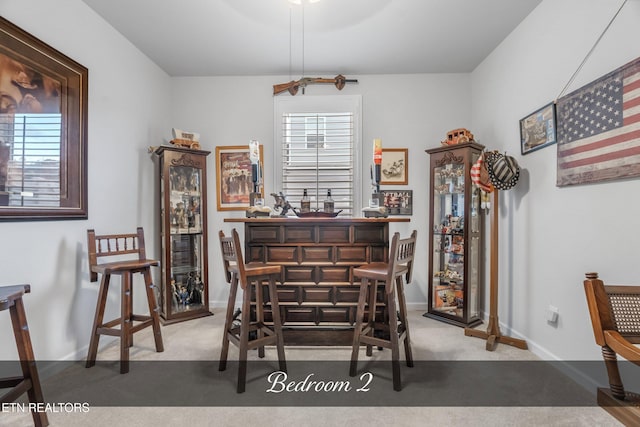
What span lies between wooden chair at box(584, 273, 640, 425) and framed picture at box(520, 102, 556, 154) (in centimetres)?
136

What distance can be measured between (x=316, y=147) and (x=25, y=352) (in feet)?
10.2

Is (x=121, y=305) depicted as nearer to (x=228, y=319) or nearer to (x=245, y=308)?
(x=228, y=319)

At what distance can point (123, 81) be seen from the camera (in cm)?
297

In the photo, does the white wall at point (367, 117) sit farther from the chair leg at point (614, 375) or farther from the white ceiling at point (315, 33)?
the chair leg at point (614, 375)

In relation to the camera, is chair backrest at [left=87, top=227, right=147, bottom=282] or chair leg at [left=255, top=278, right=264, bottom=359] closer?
chair leg at [left=255, top=278, right=264, bottom=359]

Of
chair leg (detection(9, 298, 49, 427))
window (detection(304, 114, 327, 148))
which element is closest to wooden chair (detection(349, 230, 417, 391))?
chair leg (detection(9, 298, 49, 427))

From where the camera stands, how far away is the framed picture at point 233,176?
383 cm

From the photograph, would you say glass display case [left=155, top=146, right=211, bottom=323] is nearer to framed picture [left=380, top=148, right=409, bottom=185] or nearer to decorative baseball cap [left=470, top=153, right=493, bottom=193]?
framed picture [left=380, top=148, right=409, bottom=185]

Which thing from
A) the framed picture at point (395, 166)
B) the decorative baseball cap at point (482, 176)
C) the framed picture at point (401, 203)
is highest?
the framed picture at point (395, 166)

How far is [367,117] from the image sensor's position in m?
3.80

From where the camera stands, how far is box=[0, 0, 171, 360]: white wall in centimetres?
203

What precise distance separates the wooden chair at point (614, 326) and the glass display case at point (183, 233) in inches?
130

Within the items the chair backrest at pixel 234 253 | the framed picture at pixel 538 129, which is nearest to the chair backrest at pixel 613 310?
the framed picture at pixel 538 129

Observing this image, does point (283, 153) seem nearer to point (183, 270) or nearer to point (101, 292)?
point (183, 270)
